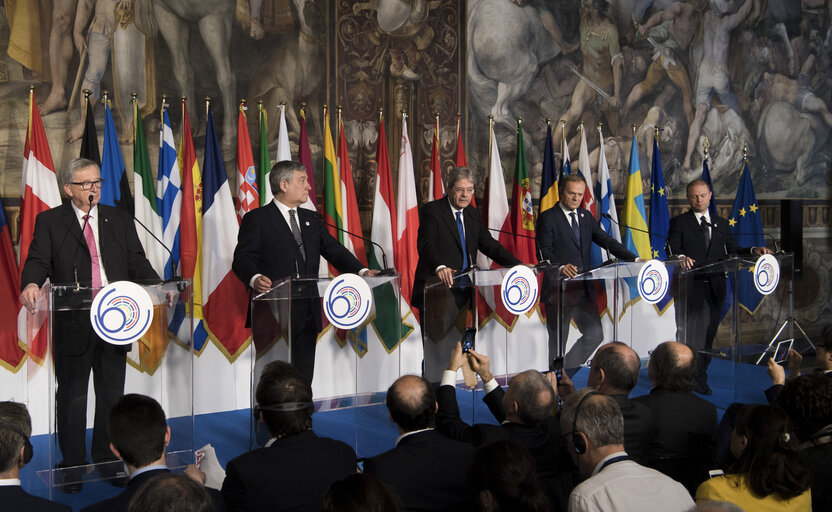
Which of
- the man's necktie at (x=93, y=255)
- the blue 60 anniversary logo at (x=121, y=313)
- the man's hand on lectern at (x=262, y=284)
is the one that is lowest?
the blue 60 anniversary logo at (x=121, y=313)

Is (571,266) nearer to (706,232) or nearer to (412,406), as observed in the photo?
(706,232)

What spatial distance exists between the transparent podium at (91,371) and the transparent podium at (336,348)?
45cm

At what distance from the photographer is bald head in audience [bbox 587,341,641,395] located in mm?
3424

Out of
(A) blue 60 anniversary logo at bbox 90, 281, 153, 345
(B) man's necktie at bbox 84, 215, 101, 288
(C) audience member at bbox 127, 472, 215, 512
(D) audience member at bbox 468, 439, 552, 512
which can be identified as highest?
(B) man's necktie at bbox 84, 215, 101, 288

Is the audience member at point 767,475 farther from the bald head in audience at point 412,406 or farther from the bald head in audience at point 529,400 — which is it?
the bald head in audience at point 412,406

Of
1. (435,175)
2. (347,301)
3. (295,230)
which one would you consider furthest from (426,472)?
(435,175)

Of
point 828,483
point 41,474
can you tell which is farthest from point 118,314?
point 828,483

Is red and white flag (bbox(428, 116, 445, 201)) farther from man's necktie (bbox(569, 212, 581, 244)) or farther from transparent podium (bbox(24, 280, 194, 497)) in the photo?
transparent podium (bbox(24, 280, 194, 497))

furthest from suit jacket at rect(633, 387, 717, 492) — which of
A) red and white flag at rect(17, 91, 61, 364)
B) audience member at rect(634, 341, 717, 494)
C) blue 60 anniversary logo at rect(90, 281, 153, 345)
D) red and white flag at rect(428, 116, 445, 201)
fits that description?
red and white flag at rect(17, 91, 61, 364)

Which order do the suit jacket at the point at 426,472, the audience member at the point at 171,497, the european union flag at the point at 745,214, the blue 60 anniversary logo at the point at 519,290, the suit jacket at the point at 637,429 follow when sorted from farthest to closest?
the european union flag at the point at 745,214 < the blue 60 anniversary logo at the point at 519,290 < the suit jacket at the point at 637,429 < the suit jacket at the point at 426,472 < the audience member at the point at 171,497

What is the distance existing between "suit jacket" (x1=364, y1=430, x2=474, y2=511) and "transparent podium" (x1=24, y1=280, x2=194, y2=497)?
1440mm

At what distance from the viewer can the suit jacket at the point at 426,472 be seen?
2.52 metres

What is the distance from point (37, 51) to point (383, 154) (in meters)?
2.65

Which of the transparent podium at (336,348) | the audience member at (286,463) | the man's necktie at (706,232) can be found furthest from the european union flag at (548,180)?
the audience member at (286,463)
